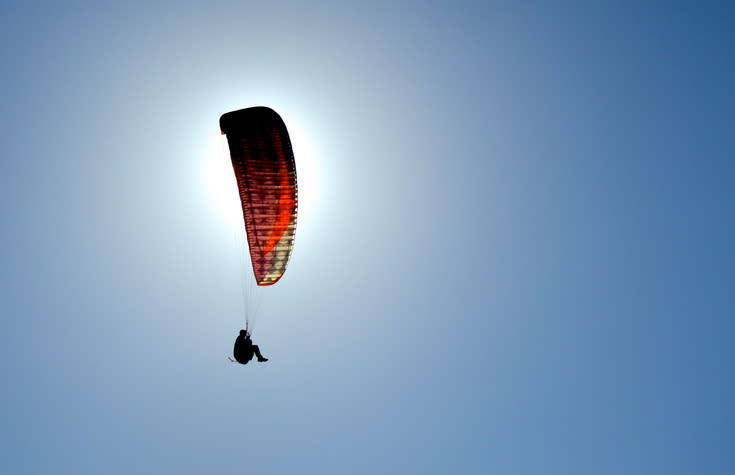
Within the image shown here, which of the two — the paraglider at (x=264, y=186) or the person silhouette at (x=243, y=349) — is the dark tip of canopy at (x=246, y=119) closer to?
the paraglider at (x=264, y=186)

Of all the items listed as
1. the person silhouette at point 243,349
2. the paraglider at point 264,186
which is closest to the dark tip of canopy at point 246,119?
the paraglider at point 264,186

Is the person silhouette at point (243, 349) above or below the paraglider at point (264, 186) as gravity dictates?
below

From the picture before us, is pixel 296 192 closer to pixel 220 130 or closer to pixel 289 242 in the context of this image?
pixel 289 242

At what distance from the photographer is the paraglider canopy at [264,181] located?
15.6 metres

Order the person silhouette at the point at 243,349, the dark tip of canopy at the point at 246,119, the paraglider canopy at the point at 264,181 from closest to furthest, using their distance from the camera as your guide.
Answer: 1. the dark tip of canopy at the point at 246,119
2. the paraglider canopy at the point at 264,181
3. the person silhouette at the point at 243,349

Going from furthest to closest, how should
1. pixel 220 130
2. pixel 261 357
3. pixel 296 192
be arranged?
pixel 261 357 < pixel 296 192 < pixel 220 130

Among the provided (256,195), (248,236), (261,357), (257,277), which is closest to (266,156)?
(256,195)

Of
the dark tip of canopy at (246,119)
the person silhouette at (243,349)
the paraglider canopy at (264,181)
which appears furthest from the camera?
the person silhouette at (243,349)

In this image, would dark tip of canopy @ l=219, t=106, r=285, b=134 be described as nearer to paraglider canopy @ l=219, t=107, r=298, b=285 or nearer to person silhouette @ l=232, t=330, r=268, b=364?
paraglider canopy @ l=219, t=107, r=298, b=285

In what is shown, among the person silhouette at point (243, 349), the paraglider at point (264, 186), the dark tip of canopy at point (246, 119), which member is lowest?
the person silhouette at point (243, 349)

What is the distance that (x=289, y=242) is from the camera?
17.2 m

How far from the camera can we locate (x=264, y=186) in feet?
52.9

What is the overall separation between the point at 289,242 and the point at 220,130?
4.62m

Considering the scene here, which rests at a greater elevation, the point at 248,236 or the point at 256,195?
the point at 256,195
